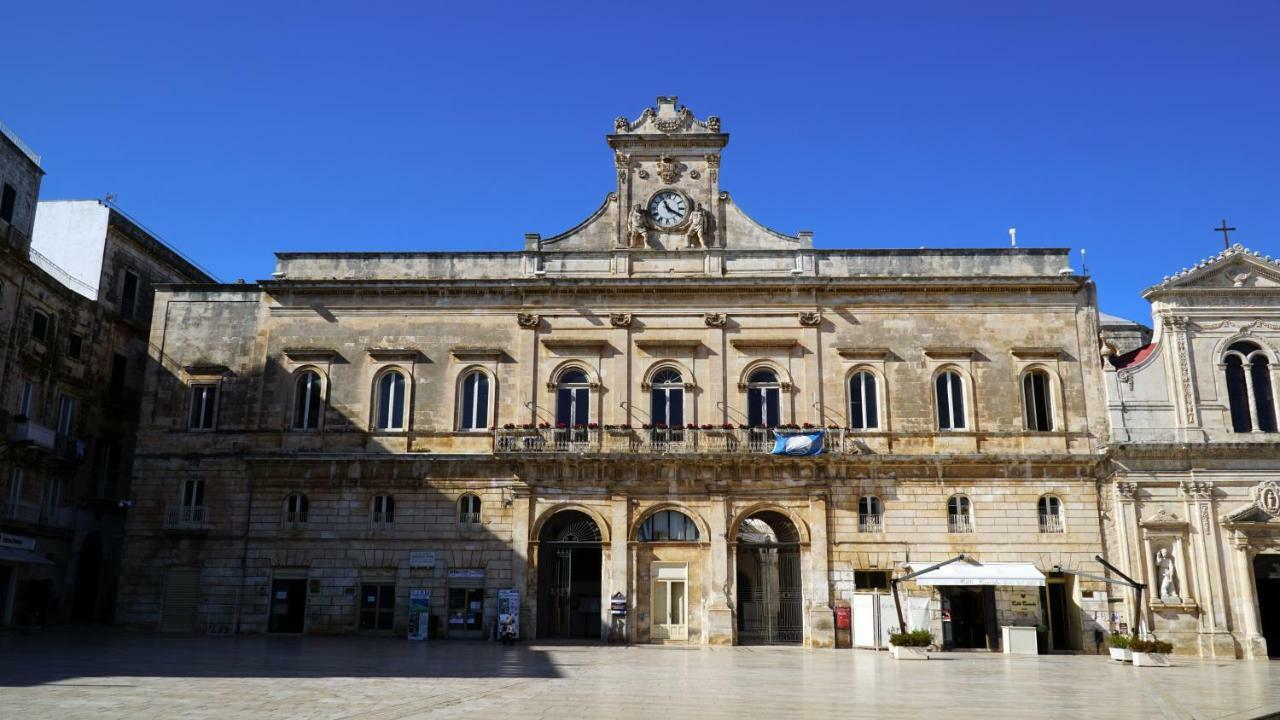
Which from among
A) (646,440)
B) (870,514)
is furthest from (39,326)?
(870,514)

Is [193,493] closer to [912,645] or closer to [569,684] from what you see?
[569,684]

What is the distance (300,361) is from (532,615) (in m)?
11.6

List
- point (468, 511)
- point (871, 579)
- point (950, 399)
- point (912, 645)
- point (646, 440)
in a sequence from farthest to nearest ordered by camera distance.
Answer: point (950, 399)
point (468, 511)
point (646, 440)
point (871, 579)
point (912, 645)

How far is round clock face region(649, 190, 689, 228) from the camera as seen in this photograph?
115ft

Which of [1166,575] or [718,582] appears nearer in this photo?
[1166,575]

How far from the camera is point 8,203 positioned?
109 ft

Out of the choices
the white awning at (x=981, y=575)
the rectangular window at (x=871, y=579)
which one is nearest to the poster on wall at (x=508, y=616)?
the rectangular window at (x=871, y=579)

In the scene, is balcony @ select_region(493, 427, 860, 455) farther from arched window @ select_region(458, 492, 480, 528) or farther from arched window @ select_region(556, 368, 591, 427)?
arched window @ select_region(458, 492, 480, 528)

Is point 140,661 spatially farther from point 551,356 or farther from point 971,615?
point 971,615

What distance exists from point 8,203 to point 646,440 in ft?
73.1

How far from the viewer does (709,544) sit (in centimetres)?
3206

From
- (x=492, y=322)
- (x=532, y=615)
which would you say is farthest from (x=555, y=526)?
(x=492, y=322)

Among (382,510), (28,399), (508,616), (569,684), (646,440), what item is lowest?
(569,684)

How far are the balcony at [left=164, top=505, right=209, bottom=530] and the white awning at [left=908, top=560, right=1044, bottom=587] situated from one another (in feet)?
74.5
